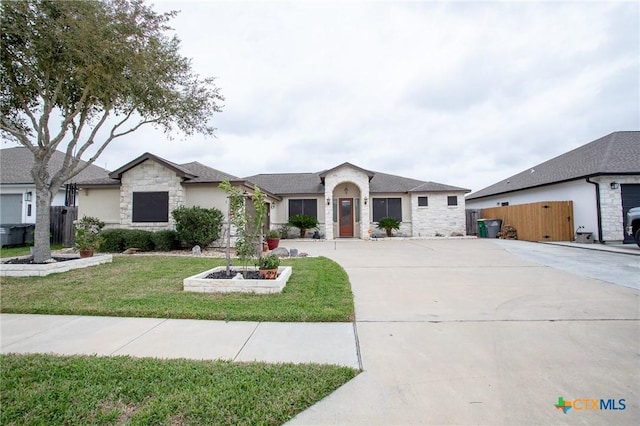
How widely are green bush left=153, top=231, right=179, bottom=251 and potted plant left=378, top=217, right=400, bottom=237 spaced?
12.2 meters

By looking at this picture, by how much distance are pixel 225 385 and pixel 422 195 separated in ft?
60.4

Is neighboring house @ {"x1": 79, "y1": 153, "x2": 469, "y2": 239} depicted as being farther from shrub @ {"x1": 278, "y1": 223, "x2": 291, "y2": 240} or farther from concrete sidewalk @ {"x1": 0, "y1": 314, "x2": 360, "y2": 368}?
concrete sidewalk @ {"x1": 0, "y1": 314, "x2": 360, "y2": 368}

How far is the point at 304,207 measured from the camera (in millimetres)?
19703

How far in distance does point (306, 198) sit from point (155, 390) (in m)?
17.6

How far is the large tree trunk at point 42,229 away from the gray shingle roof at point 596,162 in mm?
21216

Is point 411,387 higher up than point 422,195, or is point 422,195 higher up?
point 422,195

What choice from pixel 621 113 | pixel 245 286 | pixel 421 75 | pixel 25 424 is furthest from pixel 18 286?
pixel 621 113

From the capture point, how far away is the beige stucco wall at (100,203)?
43.7 feet

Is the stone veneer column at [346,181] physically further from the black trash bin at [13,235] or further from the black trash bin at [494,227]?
the black trash bin at [13,235]

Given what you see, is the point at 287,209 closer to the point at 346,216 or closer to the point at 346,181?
the point at 346,216

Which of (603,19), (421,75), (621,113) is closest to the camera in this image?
(603,19)

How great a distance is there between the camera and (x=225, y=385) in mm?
2346

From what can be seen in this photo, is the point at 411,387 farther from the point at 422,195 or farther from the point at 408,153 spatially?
the point at 408,153

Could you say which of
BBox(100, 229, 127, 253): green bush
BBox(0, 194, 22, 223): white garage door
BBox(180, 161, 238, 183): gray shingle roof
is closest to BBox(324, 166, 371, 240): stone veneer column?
BBox(180, 161, 238, 183): gray shingle roof
